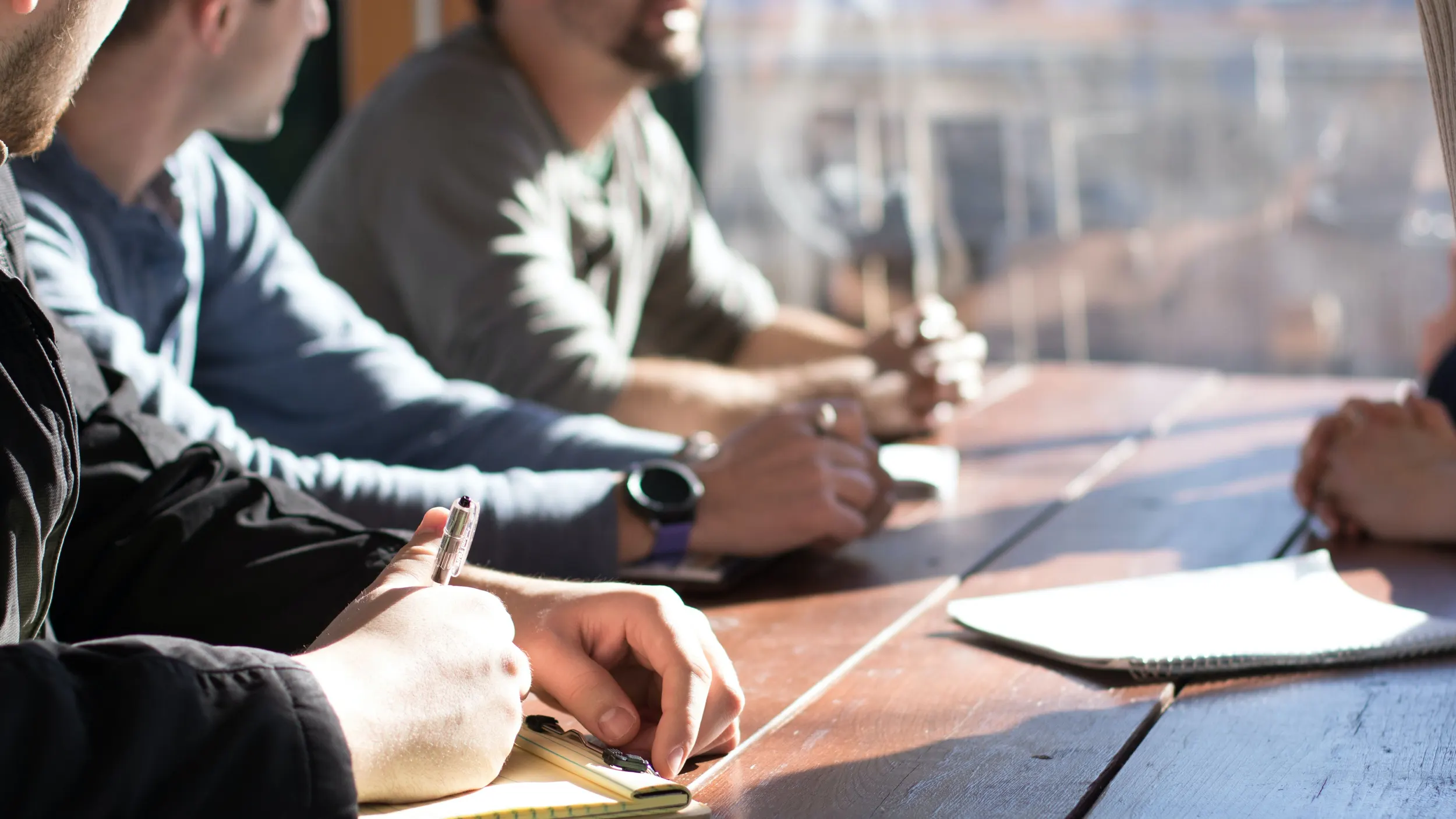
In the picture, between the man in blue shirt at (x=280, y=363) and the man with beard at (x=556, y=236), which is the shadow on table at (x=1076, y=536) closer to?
the man in blue shirt at (x=280, y=363)

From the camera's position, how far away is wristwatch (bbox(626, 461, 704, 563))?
3.72ft

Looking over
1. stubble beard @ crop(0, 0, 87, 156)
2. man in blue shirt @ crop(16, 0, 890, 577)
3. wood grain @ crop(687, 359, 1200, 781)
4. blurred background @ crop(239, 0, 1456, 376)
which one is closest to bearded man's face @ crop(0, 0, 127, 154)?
stubble beard @ crop(0, 0, 87, 156)

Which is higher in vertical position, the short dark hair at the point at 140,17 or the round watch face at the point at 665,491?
the short dark hair at the point at 140,17

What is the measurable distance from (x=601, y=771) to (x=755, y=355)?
5.06 ft

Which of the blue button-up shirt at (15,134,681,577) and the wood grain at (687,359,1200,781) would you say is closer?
the wood grain at (687,359,1200,781)

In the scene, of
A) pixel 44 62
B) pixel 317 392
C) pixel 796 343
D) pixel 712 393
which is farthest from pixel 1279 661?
pixel 796 343

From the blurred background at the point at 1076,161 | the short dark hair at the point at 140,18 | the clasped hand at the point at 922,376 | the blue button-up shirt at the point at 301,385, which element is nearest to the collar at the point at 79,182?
the blue button-up shirt at the point at 301,385

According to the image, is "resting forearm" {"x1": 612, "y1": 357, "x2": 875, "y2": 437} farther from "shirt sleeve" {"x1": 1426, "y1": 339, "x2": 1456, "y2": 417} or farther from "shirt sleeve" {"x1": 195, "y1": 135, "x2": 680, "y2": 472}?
"shirt sleeve" {"x1": 1426, "y1": 339, "x2": 1456, "y2": 417}

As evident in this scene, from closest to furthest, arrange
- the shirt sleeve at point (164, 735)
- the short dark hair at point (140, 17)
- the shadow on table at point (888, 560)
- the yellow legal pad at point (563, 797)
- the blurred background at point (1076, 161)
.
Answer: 1. the shirt sleeve at point (164, 735)
2. the yellow legal pad at point (563, 797)
3. the shadow on table at point (888, 560)
4. the short dark hair at point (140, 17)
5. the blurred background at point (1076, 161)

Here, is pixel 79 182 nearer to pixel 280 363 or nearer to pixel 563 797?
pixel 280 363

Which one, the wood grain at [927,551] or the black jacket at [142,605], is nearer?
the black jacket at [142,605]

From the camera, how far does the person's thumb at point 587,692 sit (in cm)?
73

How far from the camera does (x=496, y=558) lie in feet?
3.56

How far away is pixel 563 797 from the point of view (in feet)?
2.14
